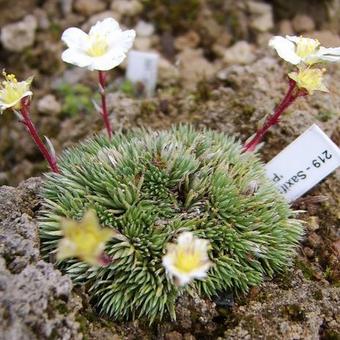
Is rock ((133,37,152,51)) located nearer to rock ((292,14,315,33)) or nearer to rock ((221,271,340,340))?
rock ((292,14,315,33))

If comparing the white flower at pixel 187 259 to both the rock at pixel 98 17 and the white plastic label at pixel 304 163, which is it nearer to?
the white plastic label at pixel 304 163

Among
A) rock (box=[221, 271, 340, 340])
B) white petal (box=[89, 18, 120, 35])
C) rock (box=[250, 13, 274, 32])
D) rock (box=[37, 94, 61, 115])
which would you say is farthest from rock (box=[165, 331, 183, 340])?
rock (box=[250, 13, 274, 32])

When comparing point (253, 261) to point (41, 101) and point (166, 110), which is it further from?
point (41, 101)

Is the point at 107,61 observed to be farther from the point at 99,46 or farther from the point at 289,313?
the point at 289,313

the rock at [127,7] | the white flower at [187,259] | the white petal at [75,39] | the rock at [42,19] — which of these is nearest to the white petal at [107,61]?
the white petal at [75,39]

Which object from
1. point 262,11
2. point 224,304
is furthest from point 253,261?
point 262,11

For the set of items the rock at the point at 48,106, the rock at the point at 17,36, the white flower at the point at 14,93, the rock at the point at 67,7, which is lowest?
the rock at the point at 48,106
